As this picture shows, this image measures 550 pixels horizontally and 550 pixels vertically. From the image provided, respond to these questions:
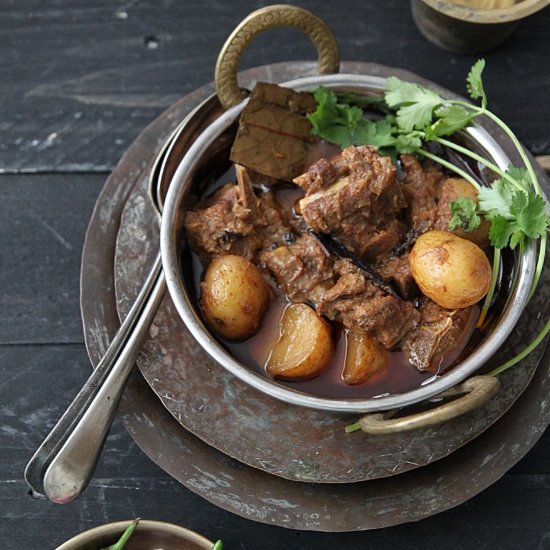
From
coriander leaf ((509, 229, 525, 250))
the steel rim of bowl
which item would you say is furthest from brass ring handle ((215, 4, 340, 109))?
coriander leaf ((509, 229, 525, 250))

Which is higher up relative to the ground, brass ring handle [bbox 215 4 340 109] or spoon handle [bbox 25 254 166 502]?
brass ring handle [bbox 215 4 340 109]

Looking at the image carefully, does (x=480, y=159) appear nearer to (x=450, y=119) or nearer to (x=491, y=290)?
(x=450, y=119)

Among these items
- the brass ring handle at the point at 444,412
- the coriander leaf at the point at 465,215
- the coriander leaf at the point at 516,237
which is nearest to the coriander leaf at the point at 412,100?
the coriander leaf at the point at 465,215

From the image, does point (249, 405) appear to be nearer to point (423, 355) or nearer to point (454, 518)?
point (423, 355)

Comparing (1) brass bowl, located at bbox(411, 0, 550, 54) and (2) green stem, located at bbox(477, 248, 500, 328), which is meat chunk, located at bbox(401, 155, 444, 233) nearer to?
(2) green stem, located at bbox(477, 248, 500, 328)

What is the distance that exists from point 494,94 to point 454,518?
124cm

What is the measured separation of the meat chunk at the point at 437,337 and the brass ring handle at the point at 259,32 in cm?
66

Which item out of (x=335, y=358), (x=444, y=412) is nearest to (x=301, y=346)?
(x=335, y=358)

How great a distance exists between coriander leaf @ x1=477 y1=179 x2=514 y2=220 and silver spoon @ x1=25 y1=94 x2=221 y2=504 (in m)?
0.75

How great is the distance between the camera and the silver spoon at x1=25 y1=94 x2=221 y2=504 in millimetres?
1863

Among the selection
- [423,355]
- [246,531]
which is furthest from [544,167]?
[246,531]

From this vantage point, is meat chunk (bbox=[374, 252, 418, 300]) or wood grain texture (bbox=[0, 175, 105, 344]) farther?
wood grain texture (bbox=[0, 175, 105, 344])

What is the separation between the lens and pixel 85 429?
6.11ft

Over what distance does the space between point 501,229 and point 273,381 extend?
0.62 meters
